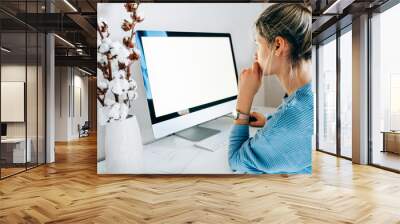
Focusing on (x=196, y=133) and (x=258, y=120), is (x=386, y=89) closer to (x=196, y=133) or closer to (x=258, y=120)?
(x=258, y=120)

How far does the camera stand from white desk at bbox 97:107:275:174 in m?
5.51

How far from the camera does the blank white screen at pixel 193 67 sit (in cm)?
556

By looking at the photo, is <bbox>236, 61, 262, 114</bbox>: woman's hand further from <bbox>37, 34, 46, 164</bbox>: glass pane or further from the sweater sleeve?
<bbox>37, 34, 46, 164</bbox>: glass pane

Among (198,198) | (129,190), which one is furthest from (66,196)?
(198,198)

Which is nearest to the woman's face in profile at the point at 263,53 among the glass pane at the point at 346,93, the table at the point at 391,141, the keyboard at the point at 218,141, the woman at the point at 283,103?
the woman at the point at 283,103

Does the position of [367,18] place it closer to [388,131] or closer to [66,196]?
[388,131]

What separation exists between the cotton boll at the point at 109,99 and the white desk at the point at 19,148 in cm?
172

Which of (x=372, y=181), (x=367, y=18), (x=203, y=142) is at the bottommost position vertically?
(x=372, y=181)

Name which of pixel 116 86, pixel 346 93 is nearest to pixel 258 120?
pixel 116 86

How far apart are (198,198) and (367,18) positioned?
5.08m

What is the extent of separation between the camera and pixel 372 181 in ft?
17.9

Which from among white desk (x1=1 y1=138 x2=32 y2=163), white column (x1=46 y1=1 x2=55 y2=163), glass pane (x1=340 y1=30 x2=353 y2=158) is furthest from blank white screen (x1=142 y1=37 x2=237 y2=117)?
glass pane (x1=340 y1=30 x2=353 y2=158)

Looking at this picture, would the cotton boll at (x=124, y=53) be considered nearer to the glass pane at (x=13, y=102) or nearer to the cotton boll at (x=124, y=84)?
the cotton boll at (x=124, y=84)

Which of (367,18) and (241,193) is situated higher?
(367,18)
